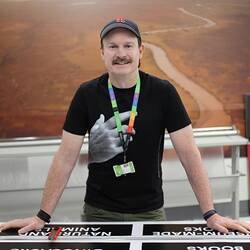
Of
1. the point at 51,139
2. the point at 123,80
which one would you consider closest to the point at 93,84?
the point at 123,80

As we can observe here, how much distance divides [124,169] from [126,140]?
12 centimetres

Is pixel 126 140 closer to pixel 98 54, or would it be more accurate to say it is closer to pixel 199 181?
pixel 199 181

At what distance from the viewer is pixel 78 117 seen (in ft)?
5.11

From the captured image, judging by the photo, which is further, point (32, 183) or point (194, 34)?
point (194, 34)

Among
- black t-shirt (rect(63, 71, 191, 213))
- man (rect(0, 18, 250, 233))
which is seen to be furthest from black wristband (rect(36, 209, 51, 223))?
black t-shirt (rect(63, 71, 191, 213))

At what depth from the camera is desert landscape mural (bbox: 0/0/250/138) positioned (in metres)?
3.36

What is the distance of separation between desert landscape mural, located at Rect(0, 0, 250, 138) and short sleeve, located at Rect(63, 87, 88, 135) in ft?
6.18

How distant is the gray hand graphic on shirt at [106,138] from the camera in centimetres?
151

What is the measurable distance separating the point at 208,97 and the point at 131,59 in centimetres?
220

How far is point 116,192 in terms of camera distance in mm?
1547

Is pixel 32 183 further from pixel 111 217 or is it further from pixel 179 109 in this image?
pixel 179 109

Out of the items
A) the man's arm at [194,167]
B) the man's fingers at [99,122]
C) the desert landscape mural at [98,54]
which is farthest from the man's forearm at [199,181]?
the desert landscape mural at [98,54]

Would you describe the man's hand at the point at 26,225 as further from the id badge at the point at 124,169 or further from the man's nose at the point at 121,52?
the man's nose at the point at 121,52

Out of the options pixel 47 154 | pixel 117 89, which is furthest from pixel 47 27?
pixel 117 89
